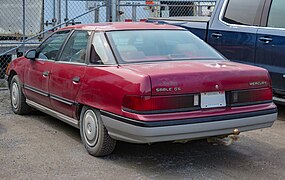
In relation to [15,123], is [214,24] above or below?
above

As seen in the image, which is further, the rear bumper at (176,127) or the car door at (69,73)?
the car door at (69,73)

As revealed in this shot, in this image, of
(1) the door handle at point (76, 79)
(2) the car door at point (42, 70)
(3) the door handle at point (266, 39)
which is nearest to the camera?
(1) the door handle at point (76, 79)

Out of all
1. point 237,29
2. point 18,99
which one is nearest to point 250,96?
point 237,29

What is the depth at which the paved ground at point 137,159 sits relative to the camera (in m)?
4.40

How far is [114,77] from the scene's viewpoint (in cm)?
447

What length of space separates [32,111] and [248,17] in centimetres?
372

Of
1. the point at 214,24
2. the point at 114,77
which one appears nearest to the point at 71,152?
the point at 114,77

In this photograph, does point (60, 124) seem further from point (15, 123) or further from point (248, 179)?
point (248, 179)

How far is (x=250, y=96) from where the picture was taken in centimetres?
464

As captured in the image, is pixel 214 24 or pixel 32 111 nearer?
pixel 32 111

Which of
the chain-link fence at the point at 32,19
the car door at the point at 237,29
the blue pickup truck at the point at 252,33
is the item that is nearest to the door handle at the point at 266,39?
the blue pickup truck at the point at 252,33

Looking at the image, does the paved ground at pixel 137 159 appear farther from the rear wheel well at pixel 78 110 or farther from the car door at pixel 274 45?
the car door at pixel 274 45

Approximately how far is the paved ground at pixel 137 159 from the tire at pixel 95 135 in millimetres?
104

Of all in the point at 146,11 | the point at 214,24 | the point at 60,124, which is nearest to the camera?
the point at 60,124
